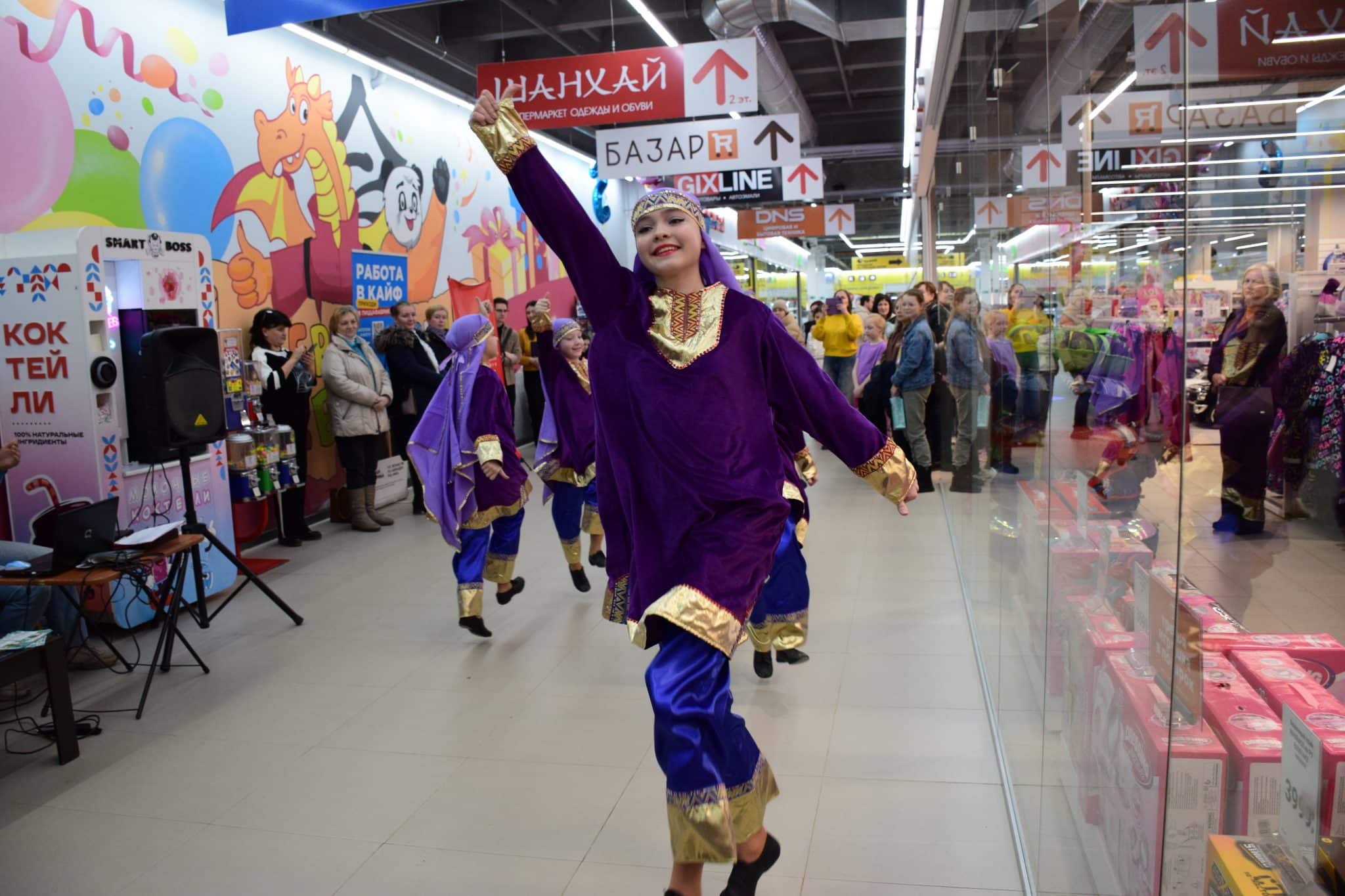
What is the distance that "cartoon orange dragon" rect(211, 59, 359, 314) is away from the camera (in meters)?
6.80

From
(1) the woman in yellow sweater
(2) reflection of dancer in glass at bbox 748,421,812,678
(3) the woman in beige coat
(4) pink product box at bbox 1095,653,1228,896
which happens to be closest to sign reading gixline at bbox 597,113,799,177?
(3) the woman in beige coat

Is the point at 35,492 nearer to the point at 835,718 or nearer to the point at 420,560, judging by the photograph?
the point at 420,560

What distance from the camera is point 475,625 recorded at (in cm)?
455

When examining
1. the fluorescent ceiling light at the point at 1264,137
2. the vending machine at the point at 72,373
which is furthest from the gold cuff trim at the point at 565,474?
the fluorescent ceiling light at the point at 1264,137

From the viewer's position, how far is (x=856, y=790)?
2938 millimetres

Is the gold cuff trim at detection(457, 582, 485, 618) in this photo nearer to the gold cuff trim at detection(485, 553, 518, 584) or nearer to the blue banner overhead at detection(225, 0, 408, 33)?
the gold cuff trim at detection(485, 553, 518, 584)

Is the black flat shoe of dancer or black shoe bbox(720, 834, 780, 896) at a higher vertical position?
black shoe bbox(720, 834, 780, 896)

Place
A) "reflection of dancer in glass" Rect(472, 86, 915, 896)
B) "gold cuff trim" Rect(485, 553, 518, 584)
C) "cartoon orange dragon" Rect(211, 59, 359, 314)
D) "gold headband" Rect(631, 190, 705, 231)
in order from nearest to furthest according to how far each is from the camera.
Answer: "reflection of dancer in glass" Rect(472, 86, 915, 896)
"gold headband" Rect(631, 190, 705, 231)
"gold cuff trim" Rect(485, 553, 518, 584)
"cartoon orange dragon" Rect(211, 59, 359, 314)

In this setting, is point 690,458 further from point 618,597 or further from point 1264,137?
point 1264,137

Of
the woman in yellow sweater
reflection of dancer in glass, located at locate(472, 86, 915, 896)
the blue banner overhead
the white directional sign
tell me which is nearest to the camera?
the white directional sign

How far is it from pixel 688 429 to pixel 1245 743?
51.1 inches

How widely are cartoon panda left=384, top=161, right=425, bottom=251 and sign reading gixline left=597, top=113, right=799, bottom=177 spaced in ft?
7.31

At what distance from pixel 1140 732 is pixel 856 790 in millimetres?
1522

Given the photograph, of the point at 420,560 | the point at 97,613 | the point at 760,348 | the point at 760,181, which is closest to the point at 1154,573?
the point at 760,348
